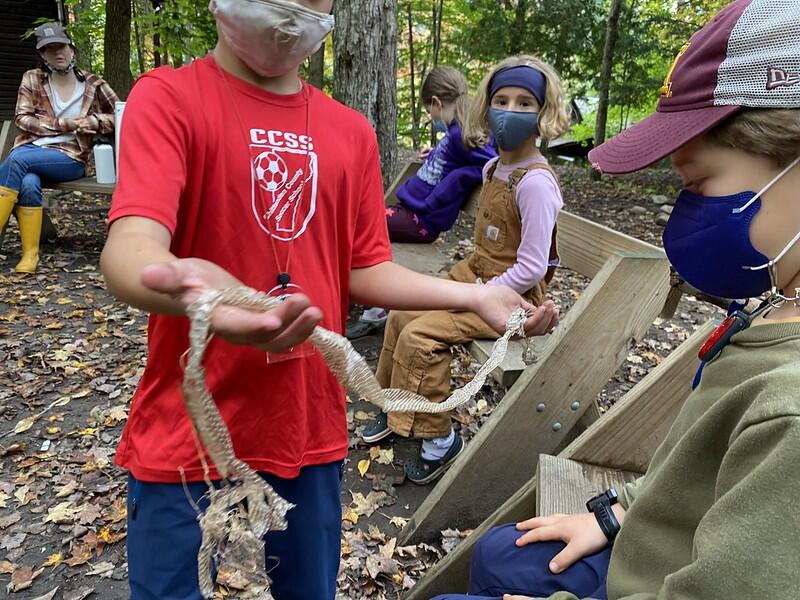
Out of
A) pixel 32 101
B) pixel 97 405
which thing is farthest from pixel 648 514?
pixel 32 101

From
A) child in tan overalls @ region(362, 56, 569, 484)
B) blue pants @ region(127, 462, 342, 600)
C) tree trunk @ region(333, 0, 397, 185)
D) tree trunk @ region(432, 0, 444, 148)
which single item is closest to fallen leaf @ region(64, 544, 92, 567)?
blue pants @ region(127, 462, 342, 600)

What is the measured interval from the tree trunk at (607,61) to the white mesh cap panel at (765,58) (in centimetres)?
1092

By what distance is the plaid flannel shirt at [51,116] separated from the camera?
6.43 m

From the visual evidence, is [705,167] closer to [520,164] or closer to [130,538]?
[130,538]

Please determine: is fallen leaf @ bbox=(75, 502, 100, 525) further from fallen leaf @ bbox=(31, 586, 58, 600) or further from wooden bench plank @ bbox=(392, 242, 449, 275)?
wooden bench plank @ bbox=(392, 242, 449, 275)

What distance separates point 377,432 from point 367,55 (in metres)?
2.73

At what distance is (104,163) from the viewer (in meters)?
6.52

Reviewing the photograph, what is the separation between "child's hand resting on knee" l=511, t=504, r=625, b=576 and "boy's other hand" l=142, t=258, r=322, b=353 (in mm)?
1081

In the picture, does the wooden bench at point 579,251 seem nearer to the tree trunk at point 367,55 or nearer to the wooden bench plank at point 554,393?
the wooden bench plank at point 554,393

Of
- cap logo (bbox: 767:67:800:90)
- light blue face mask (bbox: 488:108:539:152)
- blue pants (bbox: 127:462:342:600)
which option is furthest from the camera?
light blue face mask (bbox: 488:108:539:152)

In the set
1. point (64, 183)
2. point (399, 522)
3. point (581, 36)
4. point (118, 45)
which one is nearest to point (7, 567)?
point (399, 522)

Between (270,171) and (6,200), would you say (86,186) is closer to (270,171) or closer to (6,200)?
(6,200)

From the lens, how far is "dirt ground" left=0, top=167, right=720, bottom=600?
8.93ft

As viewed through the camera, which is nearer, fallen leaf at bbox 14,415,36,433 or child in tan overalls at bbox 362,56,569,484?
child in tan overalls at bbox 362,56,569,484
